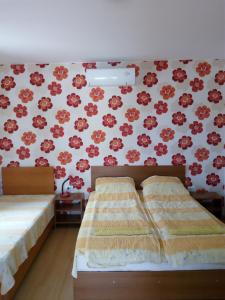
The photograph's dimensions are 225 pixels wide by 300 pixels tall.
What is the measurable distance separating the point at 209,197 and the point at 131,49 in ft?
6.86

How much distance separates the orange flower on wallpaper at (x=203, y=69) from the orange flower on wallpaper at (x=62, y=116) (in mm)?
1847

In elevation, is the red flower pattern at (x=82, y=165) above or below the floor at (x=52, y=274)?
above

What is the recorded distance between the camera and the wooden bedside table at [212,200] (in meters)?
3.71

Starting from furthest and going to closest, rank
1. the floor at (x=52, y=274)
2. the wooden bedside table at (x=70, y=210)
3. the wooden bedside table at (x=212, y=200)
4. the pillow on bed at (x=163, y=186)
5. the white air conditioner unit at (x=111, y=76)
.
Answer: the wooden bedside table at (x=70, y=210)
the wooden bedside table at (x=212, y=200)
the white air conditioner unit at (x=111, y=76)
the pillow on bed at (x=163, y=186)
the floor at (x=52, y=274)

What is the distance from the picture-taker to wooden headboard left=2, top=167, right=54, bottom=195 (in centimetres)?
396

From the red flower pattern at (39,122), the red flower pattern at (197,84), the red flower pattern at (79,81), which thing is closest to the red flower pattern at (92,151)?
the red flower pattern at (39,122)

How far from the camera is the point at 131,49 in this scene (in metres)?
3.21

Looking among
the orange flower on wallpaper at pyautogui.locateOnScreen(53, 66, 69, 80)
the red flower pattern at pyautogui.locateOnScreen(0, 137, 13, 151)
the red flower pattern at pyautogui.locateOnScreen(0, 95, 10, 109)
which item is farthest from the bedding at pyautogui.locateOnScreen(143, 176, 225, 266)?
the red flower pattern at pyautogui.locateOnScreen(0, 95, 10, 109)


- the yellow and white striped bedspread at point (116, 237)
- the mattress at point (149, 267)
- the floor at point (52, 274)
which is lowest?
the floor at point (52, 274)

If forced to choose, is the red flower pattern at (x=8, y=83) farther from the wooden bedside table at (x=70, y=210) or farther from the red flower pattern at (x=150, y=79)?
the red flower pattern at (x=150, y=79)

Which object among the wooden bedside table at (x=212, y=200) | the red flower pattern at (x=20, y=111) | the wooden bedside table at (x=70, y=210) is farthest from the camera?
the red flower pattern at (x=20, y=111)

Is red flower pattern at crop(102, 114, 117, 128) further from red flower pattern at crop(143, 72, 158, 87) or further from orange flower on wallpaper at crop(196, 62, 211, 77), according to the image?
orange flower on wallpaper at crop(196, 62, 211, 77)

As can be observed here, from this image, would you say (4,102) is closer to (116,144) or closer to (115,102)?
(115,102)

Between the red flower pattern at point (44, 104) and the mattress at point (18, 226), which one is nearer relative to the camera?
the mattress at point (18, 226)
